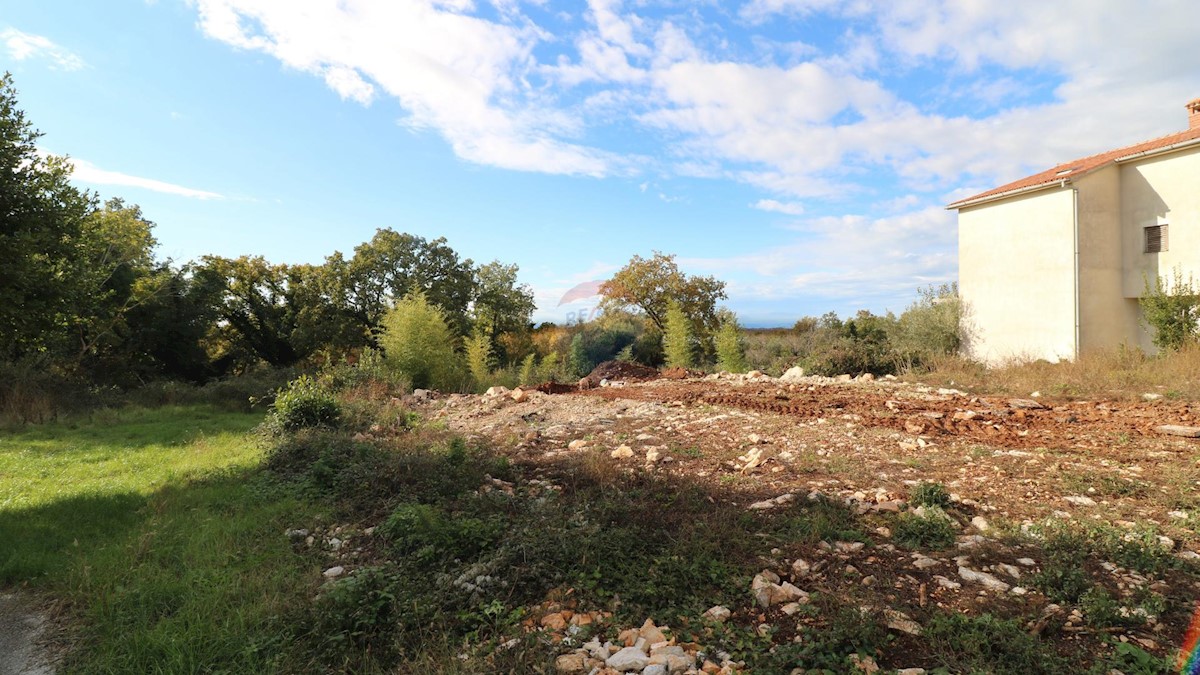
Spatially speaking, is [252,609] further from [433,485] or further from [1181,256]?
[1181,256]

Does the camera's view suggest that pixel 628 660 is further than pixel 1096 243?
No

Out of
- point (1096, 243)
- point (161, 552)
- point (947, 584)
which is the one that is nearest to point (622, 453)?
point (947, 584)

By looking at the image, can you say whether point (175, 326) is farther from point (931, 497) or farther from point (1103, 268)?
point (1103, 268)

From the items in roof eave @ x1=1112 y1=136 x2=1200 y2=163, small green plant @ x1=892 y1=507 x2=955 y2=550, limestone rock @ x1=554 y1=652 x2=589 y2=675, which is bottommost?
limestone rock @ x1=554 y1=652 x2=589 y2=675

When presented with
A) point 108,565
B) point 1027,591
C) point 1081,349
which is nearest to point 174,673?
point 108,565

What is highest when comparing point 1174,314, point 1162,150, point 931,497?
point 1162,150

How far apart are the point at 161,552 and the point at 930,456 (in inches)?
239

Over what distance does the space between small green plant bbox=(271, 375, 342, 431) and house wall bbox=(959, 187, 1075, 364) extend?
51.8 ft

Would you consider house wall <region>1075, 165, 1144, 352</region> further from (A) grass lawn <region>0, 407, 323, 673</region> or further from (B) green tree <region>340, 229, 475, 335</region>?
(B) green tree <region>340, 229, 475, 335</region>

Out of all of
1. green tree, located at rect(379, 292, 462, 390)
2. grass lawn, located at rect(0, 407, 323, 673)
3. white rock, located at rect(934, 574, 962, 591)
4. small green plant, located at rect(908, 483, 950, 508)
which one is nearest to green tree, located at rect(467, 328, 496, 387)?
green tree, located at rect(379, 292, 462, 390)

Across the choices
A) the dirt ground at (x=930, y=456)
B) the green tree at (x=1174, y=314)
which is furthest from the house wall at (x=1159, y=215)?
the dirt ground at (x=930, y=456)

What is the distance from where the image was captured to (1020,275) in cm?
1498

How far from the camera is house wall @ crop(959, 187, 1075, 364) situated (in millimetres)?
13922

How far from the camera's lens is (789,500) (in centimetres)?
394
